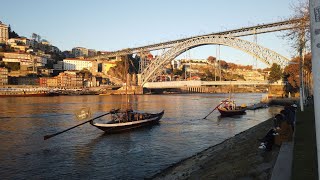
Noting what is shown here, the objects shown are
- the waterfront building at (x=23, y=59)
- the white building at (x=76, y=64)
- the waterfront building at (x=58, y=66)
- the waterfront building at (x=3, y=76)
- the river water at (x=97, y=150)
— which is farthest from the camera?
the white building at (x=76, y=64)

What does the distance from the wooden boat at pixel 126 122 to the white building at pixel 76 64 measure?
12433 cm

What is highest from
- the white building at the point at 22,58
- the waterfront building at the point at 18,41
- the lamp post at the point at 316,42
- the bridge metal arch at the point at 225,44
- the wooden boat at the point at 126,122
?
the waterfront building at the point at 18,41

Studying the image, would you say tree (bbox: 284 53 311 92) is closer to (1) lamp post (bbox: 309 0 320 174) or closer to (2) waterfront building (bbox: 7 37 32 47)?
(1) lamp post (bbox: 309 0 320 174)

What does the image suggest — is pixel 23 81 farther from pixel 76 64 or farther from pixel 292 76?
pixel 292 76

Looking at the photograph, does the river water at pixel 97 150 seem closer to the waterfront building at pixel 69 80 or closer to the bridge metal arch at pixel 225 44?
the bridge metal arch at pixel 225 44

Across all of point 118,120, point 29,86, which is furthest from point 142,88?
point 118,120

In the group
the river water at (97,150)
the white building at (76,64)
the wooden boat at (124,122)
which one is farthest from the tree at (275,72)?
the white building at (76,64)

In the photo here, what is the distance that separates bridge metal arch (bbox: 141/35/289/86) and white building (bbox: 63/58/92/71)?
5761 cm

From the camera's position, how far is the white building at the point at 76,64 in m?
149

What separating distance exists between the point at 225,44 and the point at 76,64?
3804 inches

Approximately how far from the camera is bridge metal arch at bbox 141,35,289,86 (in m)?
59.2

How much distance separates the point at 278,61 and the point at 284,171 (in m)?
55.9

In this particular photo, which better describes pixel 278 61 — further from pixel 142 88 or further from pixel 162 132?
pixel 142 88

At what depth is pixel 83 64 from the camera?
150000 millimetres
